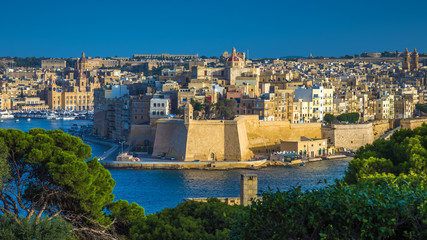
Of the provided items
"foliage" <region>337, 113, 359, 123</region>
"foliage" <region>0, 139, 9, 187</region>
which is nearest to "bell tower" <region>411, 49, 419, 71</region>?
"foliage" <region>337, 113, 359, 123</region>

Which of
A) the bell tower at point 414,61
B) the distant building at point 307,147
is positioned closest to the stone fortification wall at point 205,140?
the distant building at point 307,147

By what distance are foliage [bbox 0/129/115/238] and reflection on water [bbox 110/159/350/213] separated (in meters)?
7.39

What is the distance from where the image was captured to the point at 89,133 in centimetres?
3775

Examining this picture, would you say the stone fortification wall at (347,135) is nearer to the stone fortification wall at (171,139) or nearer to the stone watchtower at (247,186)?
the stone fortification wall at (171,139)

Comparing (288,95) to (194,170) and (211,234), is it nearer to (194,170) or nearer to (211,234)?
(194,170)

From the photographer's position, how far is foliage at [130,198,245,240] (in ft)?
27.6

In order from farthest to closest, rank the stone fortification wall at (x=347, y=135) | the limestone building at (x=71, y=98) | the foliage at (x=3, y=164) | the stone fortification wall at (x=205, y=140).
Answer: the limestone building at (x=71, y=98)
the stone fortification wall at (x=347, y=135)
the stone fortification wall at (x=205, y=140)
the foliage at (x=3, y=164)

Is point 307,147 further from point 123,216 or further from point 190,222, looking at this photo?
point 190,222

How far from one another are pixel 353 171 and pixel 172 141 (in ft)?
43.4

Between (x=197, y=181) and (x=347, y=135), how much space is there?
1089cm

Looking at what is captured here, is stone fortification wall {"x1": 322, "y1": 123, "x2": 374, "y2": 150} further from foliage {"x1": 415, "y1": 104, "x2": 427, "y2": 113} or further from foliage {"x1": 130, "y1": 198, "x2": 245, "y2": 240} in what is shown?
foliage {"x1": 130, "y1": 198, "x2": 245, "y2": 240}

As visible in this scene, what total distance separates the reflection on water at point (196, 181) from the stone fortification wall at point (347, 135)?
400 cm

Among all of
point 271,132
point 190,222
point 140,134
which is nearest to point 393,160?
point 190,222

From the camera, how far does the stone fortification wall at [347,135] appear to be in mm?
29922
